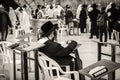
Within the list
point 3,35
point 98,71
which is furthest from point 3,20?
point 98,71

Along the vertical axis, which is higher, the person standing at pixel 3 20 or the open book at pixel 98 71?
the person standing at pixel 3 20

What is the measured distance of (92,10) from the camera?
16.5m

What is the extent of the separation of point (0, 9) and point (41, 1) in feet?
48.7

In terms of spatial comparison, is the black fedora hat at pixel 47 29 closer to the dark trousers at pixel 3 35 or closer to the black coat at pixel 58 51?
the black coat at pixel 58 51

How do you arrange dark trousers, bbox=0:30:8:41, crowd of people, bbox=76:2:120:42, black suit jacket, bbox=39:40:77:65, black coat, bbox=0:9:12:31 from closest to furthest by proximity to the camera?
black suit jacket, bbox=39:40:77:65 < black coat, bbox=0:9:12:31 < crowd of people, bbox=76:2:120:42 < dark trousers, bbox=0:30:8:41

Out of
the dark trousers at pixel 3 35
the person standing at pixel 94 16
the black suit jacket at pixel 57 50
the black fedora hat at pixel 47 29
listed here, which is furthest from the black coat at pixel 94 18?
the black suit jacket at pixel 57 50

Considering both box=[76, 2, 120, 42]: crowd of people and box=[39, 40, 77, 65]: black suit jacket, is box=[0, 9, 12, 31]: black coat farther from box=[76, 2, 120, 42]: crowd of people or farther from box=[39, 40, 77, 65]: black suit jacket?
box=[39, 40, 77, 65]: black suit jacket

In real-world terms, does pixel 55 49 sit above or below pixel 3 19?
below

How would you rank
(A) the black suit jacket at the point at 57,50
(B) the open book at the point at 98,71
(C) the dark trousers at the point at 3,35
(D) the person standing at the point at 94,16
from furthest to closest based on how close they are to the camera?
(D) the person standing at the point at 94,16
(C) the dark trousers at the point at 3,35
(A) the black suit jacket at the point at 57,50
(B) the open book at the point at 98,71

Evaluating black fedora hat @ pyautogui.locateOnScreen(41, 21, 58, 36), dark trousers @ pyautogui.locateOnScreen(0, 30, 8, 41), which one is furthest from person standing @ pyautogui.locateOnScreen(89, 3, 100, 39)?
black fedora hat @ pyautogui.locateOnScreen(41, 21, 58, 36)

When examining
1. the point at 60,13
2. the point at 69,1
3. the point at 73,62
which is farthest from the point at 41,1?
the point at 73,62

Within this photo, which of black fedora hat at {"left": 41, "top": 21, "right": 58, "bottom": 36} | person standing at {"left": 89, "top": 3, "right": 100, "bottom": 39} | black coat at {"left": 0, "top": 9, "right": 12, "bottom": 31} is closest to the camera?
black fedora hat at {"left": 41, "top": 21, "right": 58, "bottom": 36}

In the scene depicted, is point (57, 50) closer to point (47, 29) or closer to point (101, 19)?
point (47, 29)

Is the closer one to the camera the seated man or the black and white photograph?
the black and white photograph
